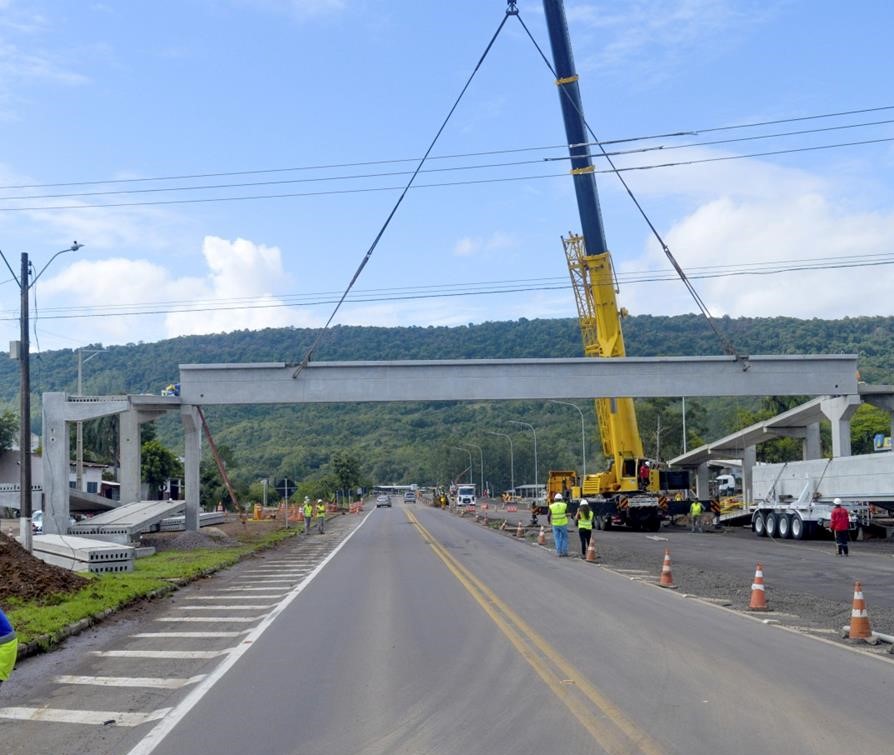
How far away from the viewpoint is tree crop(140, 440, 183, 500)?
253ft

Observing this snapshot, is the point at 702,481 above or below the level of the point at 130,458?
below

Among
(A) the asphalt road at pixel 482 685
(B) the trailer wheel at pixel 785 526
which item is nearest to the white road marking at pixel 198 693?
(A) the asphalt road at pixel 482 685

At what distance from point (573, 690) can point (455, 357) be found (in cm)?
Answer: 9968

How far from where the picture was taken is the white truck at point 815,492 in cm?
3562

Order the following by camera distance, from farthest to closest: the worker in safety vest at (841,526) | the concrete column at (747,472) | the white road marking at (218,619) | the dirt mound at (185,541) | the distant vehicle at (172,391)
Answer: the concrete column at (747,472) → the distant vehicle at (172,391) → the dirt mound at (185,541) → the worker in safety vest at (841,526) → the white road marking at (218,619)

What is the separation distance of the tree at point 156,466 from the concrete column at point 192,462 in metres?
37.8

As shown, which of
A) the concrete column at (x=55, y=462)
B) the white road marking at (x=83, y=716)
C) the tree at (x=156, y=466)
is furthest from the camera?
the tree at (x=156, y=466)

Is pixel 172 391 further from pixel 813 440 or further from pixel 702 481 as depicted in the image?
pixel 702 481

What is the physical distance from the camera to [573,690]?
9.38 m

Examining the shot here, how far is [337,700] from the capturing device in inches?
363

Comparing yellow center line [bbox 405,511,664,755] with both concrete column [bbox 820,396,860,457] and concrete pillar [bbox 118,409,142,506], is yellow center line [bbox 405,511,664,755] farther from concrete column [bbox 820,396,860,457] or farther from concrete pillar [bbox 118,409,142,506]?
concrete column [bbox 820,396,860,457]

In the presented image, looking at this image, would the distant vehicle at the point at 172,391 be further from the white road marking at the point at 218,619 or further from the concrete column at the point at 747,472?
the concrete column at the point at 747,472

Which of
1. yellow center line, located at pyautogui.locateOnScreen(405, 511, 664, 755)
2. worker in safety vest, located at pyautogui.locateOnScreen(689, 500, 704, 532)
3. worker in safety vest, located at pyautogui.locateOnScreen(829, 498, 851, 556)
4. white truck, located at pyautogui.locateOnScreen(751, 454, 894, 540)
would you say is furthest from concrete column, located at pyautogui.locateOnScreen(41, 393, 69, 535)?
white truck, located at pyautogui.locateOnScreen(751, 454, 894, 540)

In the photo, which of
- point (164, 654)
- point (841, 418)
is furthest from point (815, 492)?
point (164, 654)
